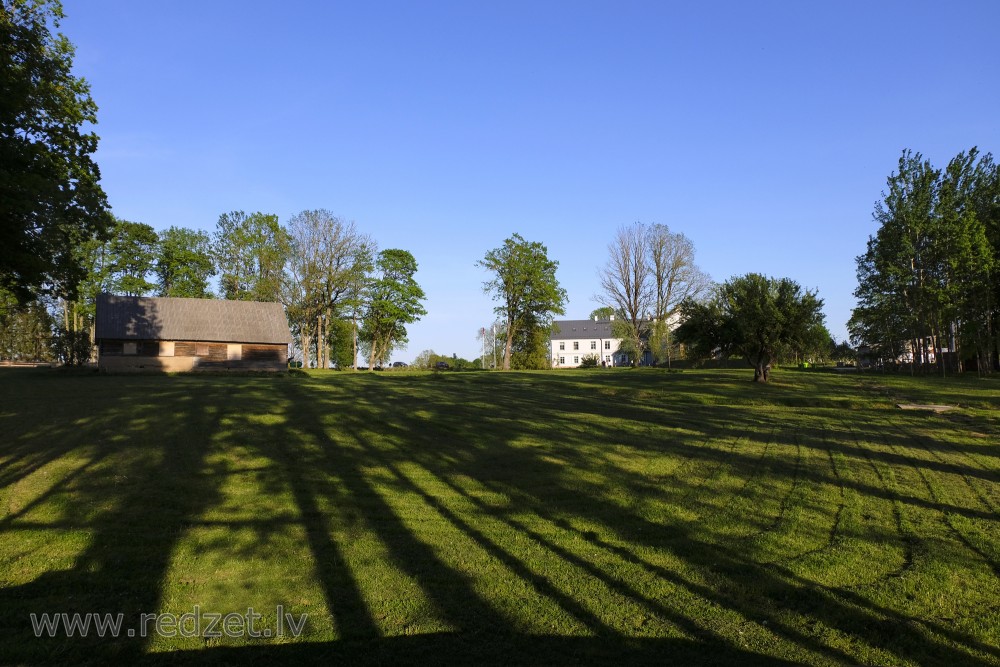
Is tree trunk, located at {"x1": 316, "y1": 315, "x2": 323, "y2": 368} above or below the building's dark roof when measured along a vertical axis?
below

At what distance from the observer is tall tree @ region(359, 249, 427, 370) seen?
63.8 metres

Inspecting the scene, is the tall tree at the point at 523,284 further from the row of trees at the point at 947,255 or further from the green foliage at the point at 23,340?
the green foliage at the point at 23,340

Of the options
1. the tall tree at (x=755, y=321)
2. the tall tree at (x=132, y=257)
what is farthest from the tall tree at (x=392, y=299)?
the tall tree at (x=755, y=321)

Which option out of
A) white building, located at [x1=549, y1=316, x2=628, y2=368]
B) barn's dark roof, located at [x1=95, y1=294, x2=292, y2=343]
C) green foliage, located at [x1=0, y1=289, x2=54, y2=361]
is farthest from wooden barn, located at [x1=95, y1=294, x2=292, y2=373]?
white building, located at [x1=549, y1=316, x2=628, y2=368]

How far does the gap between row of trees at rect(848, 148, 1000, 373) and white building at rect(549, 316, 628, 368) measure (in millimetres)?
70715

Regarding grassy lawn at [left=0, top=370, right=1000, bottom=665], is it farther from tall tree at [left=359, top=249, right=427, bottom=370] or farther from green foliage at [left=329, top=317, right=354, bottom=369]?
green foliage at [left=329, top=317, right=354, bottom=369]

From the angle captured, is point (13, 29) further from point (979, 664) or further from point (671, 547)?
point (979, 664)

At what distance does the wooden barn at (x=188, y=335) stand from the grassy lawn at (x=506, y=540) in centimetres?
3119

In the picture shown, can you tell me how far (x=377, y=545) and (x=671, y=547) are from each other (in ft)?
10.4

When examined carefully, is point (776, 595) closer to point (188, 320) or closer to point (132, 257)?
point (188, 320)

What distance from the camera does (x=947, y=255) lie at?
3931cm

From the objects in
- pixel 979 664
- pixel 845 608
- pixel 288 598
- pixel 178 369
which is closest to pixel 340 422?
pixel 288 598

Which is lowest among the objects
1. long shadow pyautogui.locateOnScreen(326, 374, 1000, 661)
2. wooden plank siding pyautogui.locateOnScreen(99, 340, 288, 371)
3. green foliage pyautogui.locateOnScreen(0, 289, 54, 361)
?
long shadow pyautogui.locateOnScreen(326, 374, 1000, 661)

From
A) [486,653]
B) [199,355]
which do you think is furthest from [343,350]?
[486,653]
